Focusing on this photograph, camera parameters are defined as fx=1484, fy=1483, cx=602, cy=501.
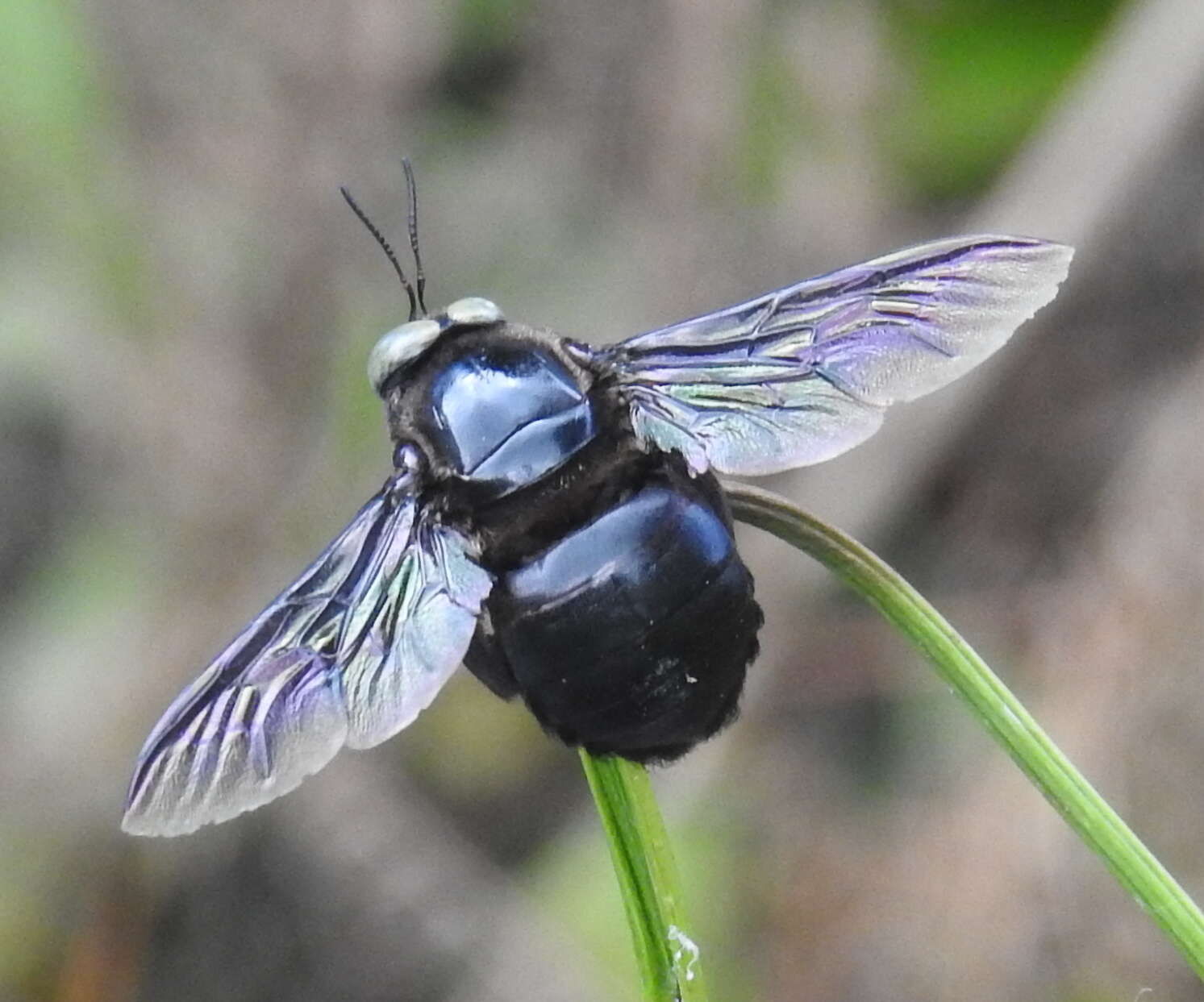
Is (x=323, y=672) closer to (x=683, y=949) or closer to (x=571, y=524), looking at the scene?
(x=571, y=524)

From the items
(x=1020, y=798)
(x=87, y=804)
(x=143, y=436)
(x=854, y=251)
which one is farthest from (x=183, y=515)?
(x=1020, y=798)

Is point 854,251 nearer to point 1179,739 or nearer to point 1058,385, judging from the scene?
point 1058,385

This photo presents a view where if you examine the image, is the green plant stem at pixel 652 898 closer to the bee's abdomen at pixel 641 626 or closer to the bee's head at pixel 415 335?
the bee's abdomen at pixel 641 626

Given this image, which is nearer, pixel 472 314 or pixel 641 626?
pixel 641 626

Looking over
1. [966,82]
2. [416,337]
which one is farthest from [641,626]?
[966,82]

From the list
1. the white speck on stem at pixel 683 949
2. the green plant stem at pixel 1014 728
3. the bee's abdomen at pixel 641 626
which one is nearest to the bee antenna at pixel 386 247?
the bee's abdomen at pixel 641 626

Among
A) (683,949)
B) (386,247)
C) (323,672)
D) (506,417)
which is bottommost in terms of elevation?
(683,949)

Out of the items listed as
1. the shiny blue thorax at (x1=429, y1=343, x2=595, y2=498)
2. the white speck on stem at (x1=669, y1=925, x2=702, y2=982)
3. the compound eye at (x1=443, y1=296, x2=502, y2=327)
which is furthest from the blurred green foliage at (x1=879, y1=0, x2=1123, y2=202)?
the white speck on stem at (x1=669, y1=925, x2=702, y2=982)
